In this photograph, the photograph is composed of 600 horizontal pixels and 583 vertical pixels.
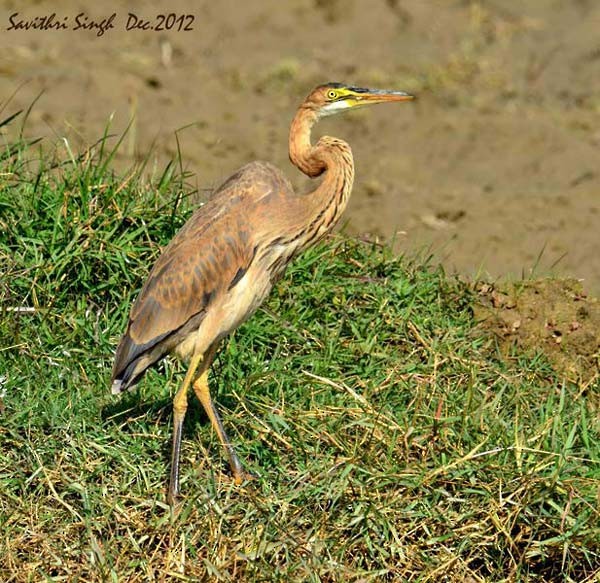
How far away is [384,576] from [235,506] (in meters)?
0.64

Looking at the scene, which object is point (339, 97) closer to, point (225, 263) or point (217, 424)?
point (225, 263)

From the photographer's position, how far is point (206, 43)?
38.8 feet

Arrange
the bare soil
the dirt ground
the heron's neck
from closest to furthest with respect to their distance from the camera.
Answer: the heron's neck, the bare soil, the dirt ground

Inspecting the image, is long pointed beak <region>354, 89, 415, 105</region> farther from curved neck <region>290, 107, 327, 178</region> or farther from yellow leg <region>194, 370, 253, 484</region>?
yellow leg <region>194, 370, 253, 484</region>

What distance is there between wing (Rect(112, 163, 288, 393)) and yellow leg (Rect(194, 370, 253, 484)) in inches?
8.1

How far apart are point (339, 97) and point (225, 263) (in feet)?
3.07

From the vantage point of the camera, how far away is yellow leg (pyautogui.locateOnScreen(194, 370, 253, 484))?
512cm

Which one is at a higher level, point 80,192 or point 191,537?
point 80,192

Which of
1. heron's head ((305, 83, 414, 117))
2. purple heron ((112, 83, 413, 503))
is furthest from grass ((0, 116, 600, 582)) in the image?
heron's head ((305, 83, 414, 117))

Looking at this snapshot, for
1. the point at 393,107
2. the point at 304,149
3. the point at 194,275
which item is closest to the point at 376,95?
the point at 304,149

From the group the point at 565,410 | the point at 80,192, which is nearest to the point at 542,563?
the point at 565,410

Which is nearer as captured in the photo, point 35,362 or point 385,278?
point 35,362

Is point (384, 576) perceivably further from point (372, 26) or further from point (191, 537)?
point (372, 26)

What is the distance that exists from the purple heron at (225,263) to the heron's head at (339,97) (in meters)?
0.12
